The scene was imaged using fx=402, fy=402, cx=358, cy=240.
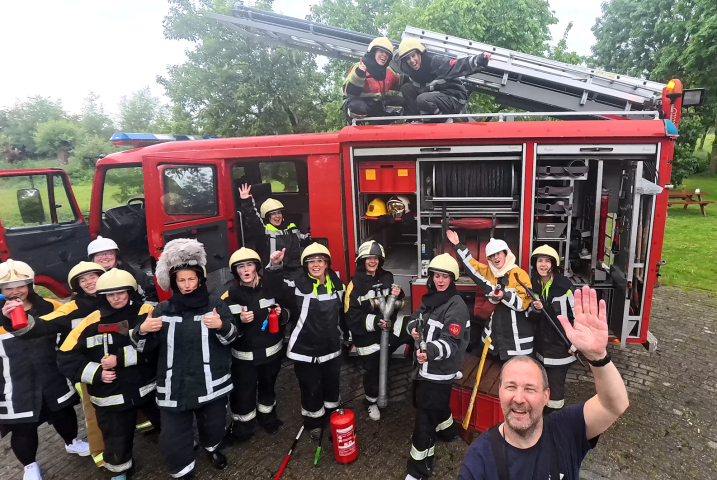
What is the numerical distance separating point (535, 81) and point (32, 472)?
247 inches

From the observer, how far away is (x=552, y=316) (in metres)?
3.54

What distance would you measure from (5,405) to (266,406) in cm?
191

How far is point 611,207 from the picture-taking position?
4.50 meters

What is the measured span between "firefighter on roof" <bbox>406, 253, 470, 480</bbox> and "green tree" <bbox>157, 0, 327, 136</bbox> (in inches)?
493

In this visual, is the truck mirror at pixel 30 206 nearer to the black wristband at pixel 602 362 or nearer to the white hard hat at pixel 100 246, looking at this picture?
the white hard hat at pixel 100 246

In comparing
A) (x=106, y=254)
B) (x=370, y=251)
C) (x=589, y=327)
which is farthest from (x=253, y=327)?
(x=589, y=327)

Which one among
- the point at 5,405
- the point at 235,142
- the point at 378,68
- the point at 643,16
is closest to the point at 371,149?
the point at 378,68

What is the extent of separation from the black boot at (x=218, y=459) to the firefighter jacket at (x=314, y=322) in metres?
0.96

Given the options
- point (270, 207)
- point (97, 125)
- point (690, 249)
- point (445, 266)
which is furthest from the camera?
point (97, 125)

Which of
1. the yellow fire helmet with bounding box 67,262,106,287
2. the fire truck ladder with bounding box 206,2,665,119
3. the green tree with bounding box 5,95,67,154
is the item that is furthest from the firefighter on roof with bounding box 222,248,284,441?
the green tree with bounding box 5,95,67,154

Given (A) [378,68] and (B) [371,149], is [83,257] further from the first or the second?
(A) [378,68]

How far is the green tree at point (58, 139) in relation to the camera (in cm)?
3177

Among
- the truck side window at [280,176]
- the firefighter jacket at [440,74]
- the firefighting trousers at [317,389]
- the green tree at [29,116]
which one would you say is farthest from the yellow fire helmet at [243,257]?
the green tree at [29,116]

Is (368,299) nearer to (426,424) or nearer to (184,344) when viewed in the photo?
(426,424)
